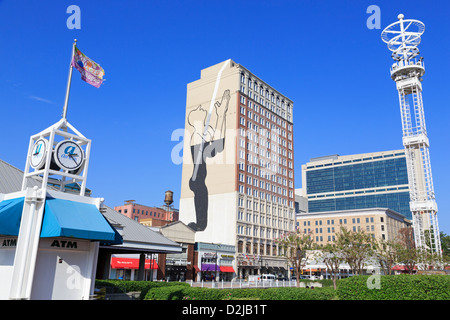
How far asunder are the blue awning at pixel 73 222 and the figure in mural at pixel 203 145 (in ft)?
255

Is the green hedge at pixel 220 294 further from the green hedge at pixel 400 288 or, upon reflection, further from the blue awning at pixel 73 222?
the blue awning at pixel 73 222

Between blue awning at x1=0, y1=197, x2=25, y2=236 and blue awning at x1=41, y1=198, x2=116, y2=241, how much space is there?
1.15 metres

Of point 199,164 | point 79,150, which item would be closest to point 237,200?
point 199,164

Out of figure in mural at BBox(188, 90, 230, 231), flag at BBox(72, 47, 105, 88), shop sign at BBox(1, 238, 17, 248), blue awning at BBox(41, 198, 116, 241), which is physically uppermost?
figure in mural at BBox(188, 90, 230, 231)

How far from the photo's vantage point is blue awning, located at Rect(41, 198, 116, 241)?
1750cm

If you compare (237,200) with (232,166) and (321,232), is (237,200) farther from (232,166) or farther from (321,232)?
(321,232)

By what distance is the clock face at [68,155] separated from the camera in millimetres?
20438

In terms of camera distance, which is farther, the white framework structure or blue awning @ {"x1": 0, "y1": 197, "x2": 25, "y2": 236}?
the white framework structure

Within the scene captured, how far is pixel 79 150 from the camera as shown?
21.5 m

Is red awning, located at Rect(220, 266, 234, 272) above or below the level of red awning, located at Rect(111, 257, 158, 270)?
below

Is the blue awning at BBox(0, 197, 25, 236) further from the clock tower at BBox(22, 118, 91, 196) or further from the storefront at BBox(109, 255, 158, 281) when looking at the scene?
the storefront at BBox(109, 255, 158, 281)

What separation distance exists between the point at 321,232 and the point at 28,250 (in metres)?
130

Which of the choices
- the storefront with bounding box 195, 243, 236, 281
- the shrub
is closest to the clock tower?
the shrub

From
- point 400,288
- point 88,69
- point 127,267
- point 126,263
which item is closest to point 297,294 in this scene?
point 400,288
